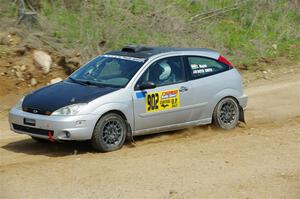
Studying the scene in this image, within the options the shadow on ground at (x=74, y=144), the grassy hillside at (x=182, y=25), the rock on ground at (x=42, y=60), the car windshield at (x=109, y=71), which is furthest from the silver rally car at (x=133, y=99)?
the grassy hillside at (x=182, y=25)

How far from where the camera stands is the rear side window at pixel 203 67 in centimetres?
1224

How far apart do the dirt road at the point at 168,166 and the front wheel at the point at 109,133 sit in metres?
0.15

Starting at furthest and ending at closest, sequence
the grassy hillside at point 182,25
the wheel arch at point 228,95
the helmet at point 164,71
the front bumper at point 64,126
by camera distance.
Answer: the grassy hillside at point 182,25 → the wheel arch at point 228,95 → the helmet at point 164,71 → the front bumper at point 64,126

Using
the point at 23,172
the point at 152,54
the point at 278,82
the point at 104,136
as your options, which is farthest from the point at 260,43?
the point at 23,172

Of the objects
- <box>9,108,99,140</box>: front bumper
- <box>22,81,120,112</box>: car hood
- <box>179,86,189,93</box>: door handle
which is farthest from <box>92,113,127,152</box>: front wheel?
<box>179,86,189,93</box>: door handle

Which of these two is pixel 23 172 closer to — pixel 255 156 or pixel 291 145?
pixel 255 156

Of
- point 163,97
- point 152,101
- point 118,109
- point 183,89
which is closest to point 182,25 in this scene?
point 183,89

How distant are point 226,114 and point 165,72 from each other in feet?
5.30

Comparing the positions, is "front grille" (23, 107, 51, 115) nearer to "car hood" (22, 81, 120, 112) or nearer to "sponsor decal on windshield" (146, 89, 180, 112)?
"car hood" (22, 81, 120, 112)

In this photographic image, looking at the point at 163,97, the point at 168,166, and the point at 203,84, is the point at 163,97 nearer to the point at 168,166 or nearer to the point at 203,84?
the point at 203,84

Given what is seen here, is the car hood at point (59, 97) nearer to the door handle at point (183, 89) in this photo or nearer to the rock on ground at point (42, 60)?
the door handle at point (183, 89)

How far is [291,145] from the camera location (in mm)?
11516

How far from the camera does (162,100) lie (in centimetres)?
1155

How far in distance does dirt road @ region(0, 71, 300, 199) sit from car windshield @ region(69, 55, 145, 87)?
3.51ft
